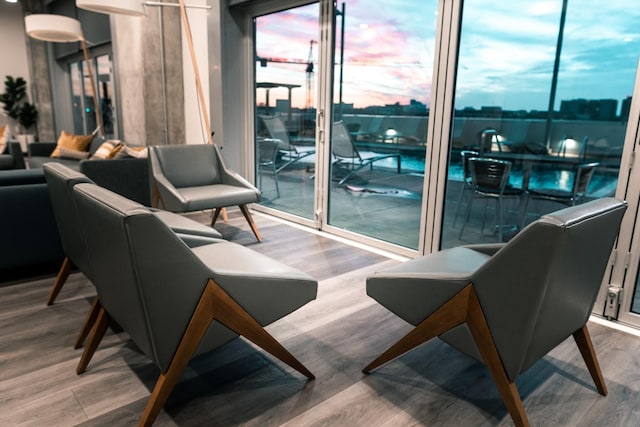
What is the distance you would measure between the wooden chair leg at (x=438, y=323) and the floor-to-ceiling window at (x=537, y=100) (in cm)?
151

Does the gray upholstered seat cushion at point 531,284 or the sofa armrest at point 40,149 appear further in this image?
the sofa armrest at point 40,149

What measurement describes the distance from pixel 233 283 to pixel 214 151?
2781 mm

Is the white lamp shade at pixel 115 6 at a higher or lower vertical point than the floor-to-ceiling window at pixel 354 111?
higher

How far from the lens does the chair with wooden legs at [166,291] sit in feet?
4.57

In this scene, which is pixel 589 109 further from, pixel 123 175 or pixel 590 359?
pixel 123 175

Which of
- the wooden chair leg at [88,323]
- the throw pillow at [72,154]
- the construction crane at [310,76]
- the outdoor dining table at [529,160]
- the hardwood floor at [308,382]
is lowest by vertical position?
the hardwood floor at [308,382]

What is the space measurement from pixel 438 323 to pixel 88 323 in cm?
158

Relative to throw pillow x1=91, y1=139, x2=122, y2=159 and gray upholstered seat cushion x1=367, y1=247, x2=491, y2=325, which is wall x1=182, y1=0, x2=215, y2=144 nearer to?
throw pillow x1=91, y1=139, x2=122, y2=159

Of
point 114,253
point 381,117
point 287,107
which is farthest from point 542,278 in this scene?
point 287,107

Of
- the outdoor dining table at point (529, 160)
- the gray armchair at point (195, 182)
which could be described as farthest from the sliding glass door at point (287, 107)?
the outdoor dining table at point (529, 160)

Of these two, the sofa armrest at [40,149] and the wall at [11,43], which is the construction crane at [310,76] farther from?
the wall at [11,43]

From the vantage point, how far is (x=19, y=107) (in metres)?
9.09

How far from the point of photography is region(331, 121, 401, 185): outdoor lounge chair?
13.1ft

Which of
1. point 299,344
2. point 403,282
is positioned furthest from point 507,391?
point 299,344
